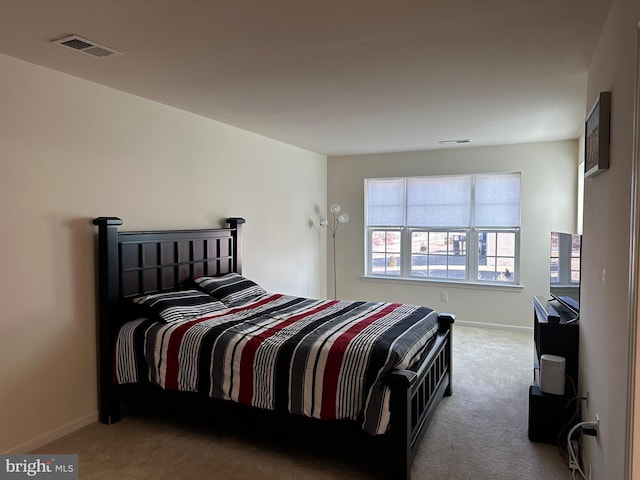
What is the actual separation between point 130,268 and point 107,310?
0.35 metres

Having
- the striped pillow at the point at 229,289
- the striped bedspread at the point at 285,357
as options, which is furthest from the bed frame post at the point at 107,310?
the striped pillow at the point at 229,289

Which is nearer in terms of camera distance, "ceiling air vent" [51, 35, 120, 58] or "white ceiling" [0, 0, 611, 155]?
"white ceiling" [0, 0, 611, 155]

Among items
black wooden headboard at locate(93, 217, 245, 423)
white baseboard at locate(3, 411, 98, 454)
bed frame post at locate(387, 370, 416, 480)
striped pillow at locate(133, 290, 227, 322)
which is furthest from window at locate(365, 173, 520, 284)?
white baseboard at locate(3, 411, 98, 454)

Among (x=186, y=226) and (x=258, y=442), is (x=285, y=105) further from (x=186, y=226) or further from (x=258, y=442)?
(x=258, y=442)

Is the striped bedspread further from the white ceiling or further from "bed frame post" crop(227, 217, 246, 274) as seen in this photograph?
the white ceiling

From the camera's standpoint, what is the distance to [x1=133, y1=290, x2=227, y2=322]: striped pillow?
3223mm

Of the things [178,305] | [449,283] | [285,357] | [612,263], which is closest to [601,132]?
[612,263]

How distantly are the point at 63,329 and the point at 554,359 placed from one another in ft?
10.7

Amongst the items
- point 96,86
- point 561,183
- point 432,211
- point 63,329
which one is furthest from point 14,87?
point 561,183

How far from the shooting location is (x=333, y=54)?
262 centimetres

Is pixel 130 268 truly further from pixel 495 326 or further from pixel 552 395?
pixel 495 326

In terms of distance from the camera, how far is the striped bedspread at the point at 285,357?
8.29 ft

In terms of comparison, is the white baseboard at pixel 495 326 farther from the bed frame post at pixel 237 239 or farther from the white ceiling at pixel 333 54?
the bed frame post at pixel 237 239

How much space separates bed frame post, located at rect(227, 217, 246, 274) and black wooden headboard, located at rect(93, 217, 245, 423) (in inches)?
12.6
